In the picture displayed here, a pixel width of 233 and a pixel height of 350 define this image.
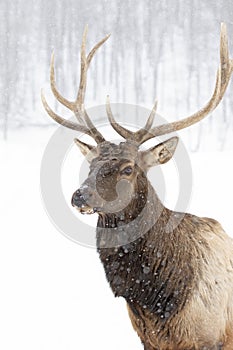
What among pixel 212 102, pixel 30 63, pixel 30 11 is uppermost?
pixel 30 11

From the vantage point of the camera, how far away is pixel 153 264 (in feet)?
14.2

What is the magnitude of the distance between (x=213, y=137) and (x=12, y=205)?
9.62 metres

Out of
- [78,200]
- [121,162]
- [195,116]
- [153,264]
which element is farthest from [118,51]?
[78,200]

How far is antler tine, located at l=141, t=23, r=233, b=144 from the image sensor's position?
15.7 ft

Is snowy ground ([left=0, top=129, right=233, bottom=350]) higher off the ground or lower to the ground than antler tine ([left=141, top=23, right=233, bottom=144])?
lower

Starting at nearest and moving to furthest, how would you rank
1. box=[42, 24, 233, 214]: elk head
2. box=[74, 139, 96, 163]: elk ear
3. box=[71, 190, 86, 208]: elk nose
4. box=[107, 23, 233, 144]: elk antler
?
box=[71, 190, 86, 208]: elk nose → box=[42, 24, 233, 214]: elk head → box=[107, 23, 233, 144]: elk antler → box=[74, 139, 96, 163]: elk ear

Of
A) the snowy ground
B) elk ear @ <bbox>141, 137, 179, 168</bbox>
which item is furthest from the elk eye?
the snowy ground

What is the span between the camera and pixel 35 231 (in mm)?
11656

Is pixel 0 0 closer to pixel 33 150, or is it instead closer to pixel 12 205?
pixel 33 150

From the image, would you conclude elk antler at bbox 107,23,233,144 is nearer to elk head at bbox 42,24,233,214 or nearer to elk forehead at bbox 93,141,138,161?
elk head at bbox 42,24,233,214

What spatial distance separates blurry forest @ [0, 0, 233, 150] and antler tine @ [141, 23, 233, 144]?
669 inches

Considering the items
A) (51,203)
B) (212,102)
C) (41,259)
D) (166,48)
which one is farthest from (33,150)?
(212,102)

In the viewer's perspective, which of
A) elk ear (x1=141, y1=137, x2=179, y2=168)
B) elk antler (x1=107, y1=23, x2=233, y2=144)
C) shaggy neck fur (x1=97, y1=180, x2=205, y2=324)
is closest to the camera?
shaggy neck fur (x1=97, y1=180, x2=205, y2=324)

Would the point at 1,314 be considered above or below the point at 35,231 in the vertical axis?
below
